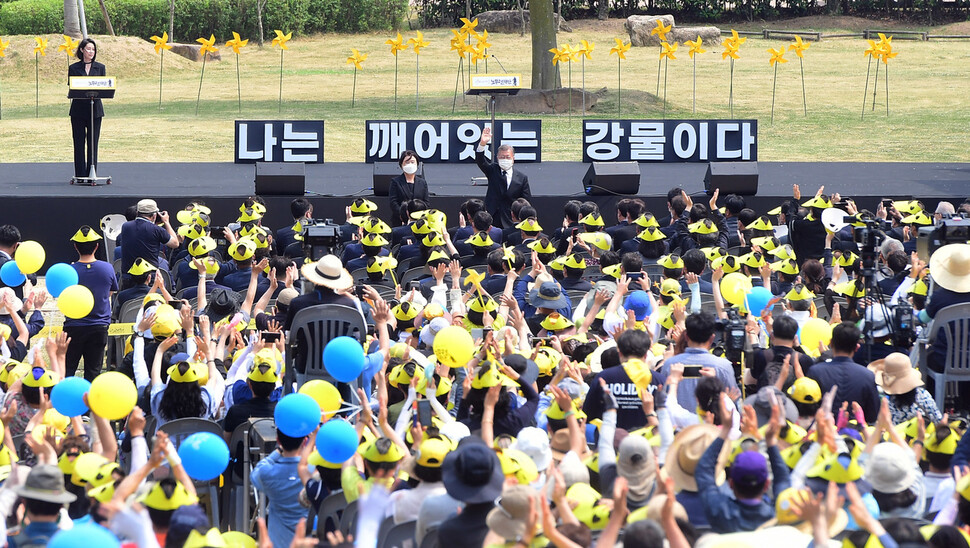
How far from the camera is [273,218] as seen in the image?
16359 mm

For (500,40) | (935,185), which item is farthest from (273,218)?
(500,40)

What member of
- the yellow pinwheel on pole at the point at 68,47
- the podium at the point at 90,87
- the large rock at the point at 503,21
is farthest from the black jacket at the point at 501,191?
the large rock at the point at 503,21

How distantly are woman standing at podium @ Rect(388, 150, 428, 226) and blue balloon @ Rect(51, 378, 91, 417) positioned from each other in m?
8.29

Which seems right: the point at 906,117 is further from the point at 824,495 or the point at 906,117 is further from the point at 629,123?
the point at 824,495

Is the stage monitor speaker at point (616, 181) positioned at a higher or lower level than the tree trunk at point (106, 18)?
lower

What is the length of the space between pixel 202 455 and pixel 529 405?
1796 mm

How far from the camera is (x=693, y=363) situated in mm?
7098

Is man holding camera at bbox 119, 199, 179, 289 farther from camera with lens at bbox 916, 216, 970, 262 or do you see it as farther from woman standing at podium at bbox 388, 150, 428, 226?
camera with lens at bbox 916, 216, 970, 262

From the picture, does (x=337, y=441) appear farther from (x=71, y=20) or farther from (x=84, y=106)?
(x=71, y=20)

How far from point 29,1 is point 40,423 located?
1626 inches

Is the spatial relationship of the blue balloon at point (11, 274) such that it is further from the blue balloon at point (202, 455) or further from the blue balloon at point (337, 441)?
the blue balloon at point (337, 441)

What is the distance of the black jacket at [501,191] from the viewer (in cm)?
1495

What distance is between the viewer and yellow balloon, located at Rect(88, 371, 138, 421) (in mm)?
6121

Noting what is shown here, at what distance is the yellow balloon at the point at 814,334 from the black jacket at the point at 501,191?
7.04m
